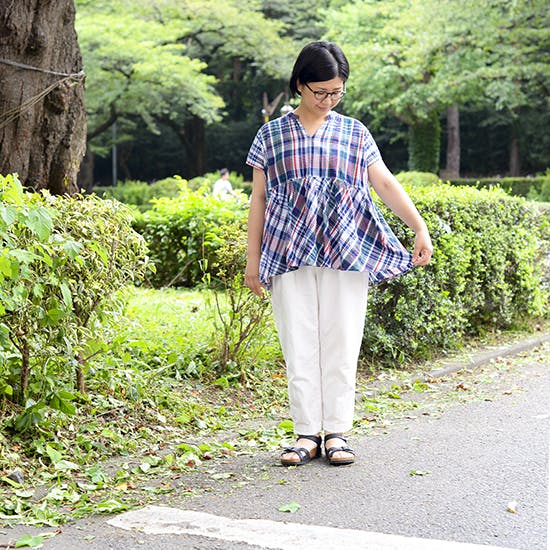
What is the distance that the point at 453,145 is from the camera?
3672 centimetres

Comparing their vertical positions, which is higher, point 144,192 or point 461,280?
point 461,280

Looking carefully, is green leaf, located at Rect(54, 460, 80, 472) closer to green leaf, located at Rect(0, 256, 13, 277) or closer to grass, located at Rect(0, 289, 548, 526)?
grass, located at Rect(0, 289, 548, 526)

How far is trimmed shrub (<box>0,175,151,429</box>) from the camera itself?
4.09 metres

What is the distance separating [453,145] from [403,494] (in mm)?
33998

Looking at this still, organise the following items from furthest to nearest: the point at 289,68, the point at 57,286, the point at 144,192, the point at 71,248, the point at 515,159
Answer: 1. the point at 515,159
2. the point at 289,68
3. the point at 144,192
4. the point at 57,286
5. the point at 71,248

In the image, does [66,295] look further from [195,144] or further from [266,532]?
[195,144]

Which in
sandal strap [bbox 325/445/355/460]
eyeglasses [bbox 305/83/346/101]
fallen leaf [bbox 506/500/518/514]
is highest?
eyeglasses [bbox 305/83/346/101]

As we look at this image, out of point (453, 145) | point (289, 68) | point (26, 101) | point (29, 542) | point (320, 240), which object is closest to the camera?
Answer: point (29, 542)

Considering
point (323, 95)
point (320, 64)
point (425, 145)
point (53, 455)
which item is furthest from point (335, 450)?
point (425, 145)

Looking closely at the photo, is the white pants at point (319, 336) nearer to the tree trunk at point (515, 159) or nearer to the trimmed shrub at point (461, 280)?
the trimmed shrub at point (461, 280)

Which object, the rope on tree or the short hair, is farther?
the rope on tree

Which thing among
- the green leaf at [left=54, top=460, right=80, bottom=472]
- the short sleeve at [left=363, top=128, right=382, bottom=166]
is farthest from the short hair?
the green leaf at [left=54, top=460, right=80, bottom=472]

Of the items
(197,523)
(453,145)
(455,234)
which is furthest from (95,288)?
(453,145)

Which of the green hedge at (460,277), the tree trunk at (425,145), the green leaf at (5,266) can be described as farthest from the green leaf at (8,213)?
the tree trunk at (425,145)
